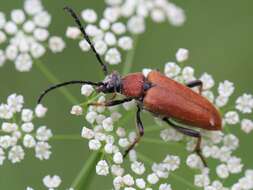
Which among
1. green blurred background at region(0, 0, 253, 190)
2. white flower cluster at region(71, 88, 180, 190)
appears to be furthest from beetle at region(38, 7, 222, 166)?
green blurred background at region(0, 0, 253, 190)

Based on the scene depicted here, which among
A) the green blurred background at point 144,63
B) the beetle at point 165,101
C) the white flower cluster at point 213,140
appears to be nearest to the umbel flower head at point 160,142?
the white flower cluster at point 213,140

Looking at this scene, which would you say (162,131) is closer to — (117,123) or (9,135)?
(117,123)

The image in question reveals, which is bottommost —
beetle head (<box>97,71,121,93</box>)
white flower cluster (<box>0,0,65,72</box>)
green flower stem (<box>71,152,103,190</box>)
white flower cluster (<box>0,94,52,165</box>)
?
green flower stem (<box>71,152,103,190</box>)

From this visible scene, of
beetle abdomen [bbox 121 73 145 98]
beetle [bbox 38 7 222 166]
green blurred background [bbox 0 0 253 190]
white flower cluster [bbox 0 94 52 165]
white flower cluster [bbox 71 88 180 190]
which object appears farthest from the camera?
green blurred background [bbox 0 0 253 190]

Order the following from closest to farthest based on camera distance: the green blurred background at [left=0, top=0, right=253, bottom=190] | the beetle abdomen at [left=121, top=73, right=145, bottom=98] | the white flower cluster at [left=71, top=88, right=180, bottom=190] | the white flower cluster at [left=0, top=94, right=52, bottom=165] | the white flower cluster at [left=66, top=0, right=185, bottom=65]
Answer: the white flower cluster at [left=71, top=88, right=180, bottom=190] → the white flower cluster at [left=0, top=94, right=52, bottom=165] → the beetle abdomen at [left=121, top=73, right=145, bottom=98] → the white flower cluster at [left=66, top=0, right=185, bottom=65] → the green blurred background at [left=0, top=0, right=253, bottom=190]

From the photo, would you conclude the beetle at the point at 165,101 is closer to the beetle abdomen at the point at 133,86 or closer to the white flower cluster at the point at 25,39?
the beetle abdomen at the point at 133,86

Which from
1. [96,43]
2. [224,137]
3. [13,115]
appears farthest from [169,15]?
[13,115]

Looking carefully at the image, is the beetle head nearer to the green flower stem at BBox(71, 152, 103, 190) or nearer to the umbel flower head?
the umbel flower head
